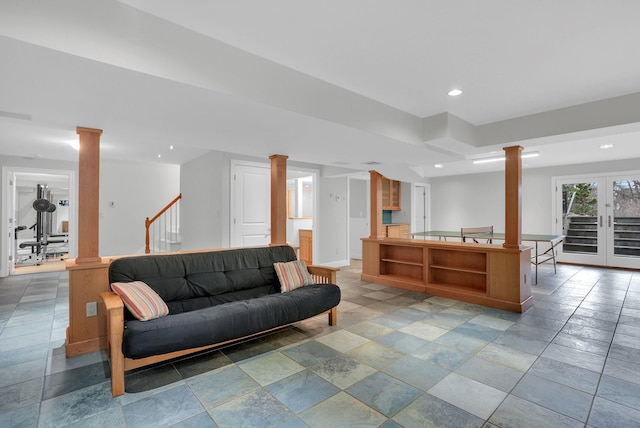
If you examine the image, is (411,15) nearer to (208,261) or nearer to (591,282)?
(208,261)

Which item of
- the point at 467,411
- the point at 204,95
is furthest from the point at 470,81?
the point at 467,411

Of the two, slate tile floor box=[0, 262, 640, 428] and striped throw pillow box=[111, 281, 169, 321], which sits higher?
striped throw pillow box=[111, 281, 169, 321]

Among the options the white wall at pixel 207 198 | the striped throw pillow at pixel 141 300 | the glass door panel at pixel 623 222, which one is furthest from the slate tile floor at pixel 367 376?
the glass door panel at pixel 623 222

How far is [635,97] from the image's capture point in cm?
298

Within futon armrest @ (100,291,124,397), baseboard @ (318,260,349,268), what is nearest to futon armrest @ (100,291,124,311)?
futon armrest @ (100,291,124,397)

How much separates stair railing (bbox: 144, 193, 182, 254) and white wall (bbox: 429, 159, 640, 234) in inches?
273

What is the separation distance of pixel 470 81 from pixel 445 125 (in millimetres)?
820

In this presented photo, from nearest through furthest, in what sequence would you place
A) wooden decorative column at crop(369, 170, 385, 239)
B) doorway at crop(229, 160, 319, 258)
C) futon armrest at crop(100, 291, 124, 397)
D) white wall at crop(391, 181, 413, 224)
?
futon armrest at crop(100, 291, 124, 397) → doorway at crop(229, 160, 319, 258) → wooden decorative column at crop(369, 170, 385, 239) → white wall at crop(391, 181, 413, 224)

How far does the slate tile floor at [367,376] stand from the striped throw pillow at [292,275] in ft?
1.48

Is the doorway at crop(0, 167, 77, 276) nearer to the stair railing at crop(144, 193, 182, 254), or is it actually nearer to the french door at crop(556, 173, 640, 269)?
the stair railing at crop(144, 193, 182, 254)

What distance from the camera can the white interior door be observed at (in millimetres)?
5277

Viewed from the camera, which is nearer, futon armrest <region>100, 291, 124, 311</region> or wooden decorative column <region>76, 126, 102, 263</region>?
futon armrest <region>100, 291, 124, 311</region>

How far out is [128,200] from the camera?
7.71 m

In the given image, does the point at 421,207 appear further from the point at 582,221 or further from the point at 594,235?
the point at 594,235
